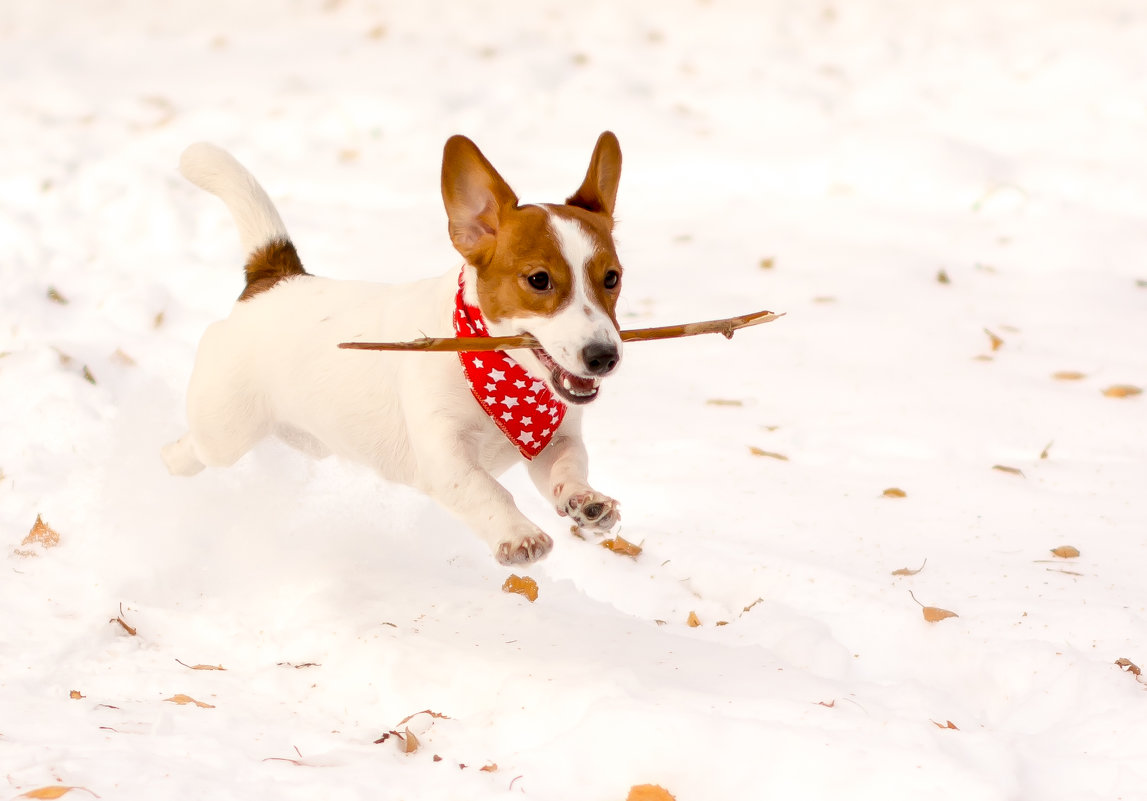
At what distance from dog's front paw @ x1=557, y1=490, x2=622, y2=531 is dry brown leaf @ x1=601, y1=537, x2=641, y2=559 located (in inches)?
43.0

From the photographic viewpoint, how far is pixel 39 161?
7953mm

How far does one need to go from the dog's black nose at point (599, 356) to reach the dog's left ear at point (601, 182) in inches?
31.4

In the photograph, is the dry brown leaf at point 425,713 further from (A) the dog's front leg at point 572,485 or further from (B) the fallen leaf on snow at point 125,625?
(B) the fallen leaf on snow at point 125,625

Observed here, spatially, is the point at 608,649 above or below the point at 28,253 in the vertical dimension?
below

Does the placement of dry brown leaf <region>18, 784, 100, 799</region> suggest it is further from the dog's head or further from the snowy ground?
the dog's head

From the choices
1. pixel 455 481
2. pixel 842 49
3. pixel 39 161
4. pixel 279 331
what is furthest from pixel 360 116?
pixel 455 481

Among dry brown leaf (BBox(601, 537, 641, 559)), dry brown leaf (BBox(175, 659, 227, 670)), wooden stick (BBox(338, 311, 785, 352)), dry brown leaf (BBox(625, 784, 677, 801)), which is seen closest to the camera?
dry brown leaf (BBox(625, 784, 677, 801))

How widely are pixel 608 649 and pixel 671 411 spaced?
2.27 meters

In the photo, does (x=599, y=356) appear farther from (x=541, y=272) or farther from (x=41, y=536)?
(x=41, y=536)

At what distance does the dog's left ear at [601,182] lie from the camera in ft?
11.6

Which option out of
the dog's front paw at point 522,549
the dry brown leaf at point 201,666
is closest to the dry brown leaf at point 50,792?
the dry brown leaf at point 201,666

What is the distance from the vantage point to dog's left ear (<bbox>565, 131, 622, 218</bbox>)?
3551 millimetres

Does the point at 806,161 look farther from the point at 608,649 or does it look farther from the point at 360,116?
the point at 608,649

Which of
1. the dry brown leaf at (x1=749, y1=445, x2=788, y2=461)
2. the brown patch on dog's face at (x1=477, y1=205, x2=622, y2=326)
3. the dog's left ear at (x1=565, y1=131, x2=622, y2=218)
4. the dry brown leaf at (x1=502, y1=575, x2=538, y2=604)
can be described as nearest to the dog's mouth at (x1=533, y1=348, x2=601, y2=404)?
the brown patch on dog's face at (x1=477, y1=205, x2=622, y2=326)
